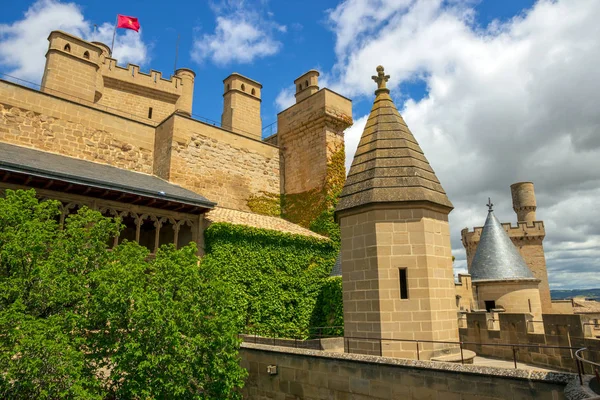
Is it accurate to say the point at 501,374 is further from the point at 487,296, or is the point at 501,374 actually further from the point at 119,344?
the point at 487,296

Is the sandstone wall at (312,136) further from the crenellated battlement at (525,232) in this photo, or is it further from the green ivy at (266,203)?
the crenellated battlement at (525,232)

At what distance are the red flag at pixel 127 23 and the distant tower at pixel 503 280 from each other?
27.4 m

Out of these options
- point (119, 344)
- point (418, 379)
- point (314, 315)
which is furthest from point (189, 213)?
point (418, 379)

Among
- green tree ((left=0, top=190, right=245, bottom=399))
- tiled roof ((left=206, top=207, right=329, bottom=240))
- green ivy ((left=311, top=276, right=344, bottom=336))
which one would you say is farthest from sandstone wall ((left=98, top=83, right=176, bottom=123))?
green tree ((left=0, top=190, right=245, bottom=399))

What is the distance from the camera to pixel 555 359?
12969 millimetres

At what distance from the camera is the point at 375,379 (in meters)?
8.52

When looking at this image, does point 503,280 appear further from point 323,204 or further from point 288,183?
point 288,183

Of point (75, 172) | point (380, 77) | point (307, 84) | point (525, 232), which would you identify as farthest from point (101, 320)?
point (525, 232)

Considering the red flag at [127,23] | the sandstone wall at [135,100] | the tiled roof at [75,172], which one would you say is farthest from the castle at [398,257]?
the red flag at [127,23]

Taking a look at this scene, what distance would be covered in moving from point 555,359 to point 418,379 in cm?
790

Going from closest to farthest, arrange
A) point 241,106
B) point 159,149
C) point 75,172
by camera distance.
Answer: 1. point 75,172
2. point 159,149
3. point 241,106

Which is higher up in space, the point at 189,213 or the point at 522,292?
the point at 189,213

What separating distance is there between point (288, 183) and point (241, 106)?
24.0ft

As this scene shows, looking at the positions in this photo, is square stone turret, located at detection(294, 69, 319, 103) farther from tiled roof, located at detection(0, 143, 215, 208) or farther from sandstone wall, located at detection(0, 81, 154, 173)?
tiled roof, located at detection(0, 143, 215, 208)
